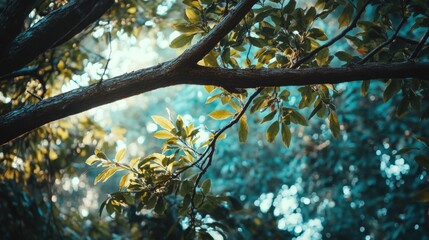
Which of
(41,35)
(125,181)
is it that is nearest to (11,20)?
(41,35)

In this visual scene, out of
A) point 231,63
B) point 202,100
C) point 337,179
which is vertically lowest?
point 231,63

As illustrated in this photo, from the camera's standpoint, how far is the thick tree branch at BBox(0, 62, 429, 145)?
1296 mm

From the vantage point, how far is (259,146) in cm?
702

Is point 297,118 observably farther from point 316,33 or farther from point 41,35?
point 41,35

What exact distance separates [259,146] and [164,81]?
582cm

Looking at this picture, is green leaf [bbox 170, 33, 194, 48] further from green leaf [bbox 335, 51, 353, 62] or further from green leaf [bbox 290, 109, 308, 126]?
green leaf [bbox 335, 51, 353, 62]

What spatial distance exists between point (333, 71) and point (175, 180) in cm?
87

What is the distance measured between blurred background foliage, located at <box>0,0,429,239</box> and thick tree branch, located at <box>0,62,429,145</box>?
0.11 metres

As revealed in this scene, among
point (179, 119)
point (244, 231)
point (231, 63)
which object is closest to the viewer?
point (179, 119)

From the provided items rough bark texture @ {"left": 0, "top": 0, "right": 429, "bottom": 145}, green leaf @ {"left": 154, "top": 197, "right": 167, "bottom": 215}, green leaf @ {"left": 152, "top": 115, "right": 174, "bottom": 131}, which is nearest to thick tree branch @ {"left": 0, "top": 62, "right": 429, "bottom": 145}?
rough bark texture @ {"left": 0, "top": 0, "right": 429, "bottom": 145}

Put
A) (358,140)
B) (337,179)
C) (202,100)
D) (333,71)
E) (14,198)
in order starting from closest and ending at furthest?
(333,71) → (14,198) → (358,140) → (337,179) → (202,100)

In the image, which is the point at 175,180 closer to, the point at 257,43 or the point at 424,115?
the point at 257,43

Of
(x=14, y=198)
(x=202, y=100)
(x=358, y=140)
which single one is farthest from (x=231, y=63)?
(x=202, y=100)

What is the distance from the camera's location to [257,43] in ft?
5.56
